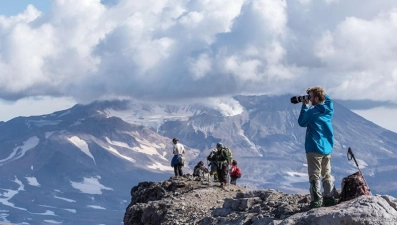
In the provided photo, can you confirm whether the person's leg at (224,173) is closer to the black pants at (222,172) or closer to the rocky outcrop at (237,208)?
the black pants at (222,172)

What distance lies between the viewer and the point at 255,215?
18.0 meters

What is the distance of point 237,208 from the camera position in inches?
815

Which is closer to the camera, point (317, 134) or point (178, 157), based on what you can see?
point (317, 134)

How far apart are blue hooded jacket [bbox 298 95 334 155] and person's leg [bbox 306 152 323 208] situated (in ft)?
0.41

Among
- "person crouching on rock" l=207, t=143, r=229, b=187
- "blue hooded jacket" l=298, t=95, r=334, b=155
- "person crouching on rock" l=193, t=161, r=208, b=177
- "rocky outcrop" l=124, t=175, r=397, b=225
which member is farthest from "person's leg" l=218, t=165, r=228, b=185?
"blue hooded jacket" l=298, t=95, r=334, b=155

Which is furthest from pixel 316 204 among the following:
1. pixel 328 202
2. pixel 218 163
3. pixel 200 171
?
pixel 200 171

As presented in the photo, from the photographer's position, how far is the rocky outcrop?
46.5 ft

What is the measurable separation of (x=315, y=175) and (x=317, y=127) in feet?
3.07

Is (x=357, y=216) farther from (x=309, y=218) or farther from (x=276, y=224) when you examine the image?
(x=276, y=224)

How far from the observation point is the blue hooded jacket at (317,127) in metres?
16.4

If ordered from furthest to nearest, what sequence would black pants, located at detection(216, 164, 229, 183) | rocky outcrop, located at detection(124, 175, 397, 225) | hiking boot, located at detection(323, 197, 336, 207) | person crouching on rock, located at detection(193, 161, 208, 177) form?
person crouching on rock, located at detection(193, 161, 208, 177)
black pants, located at detection(216, 164, 229, 183)
hiking boot, located at detection(323, 197, 336, 207)
rocky outcrop, located at detection(124, 175, 397, 225)

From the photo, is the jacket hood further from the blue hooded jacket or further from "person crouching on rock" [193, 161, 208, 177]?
"person crouching on rock" [193, 161, 208, 177]

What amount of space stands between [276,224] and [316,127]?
2137 millimetres

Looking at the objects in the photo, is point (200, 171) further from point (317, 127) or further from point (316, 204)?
point (317, 127)
